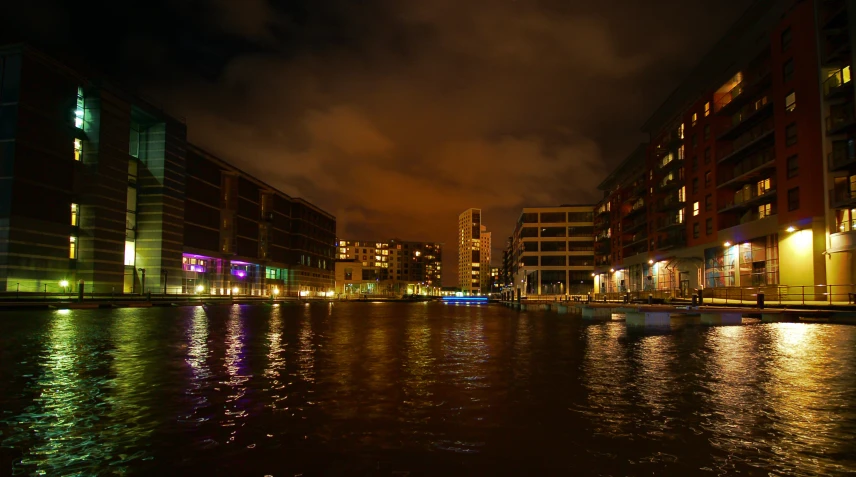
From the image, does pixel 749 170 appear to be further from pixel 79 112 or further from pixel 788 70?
pixel 79 112

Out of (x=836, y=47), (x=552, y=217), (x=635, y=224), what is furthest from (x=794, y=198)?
(x=552, y=217)

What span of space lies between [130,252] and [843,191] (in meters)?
73.7

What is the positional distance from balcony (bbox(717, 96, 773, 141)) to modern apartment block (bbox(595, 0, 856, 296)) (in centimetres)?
16

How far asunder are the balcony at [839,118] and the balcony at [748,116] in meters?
7.87

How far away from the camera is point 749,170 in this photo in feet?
168

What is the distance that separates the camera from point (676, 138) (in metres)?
69.4

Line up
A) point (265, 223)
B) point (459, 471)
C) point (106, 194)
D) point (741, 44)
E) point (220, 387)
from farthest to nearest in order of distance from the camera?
point (265, 223) → point (106, 194) → point (741, 44) → point (220, 387) → point (459, 471)

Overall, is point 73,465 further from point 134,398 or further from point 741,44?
point 741,44

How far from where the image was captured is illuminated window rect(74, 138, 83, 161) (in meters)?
56.3

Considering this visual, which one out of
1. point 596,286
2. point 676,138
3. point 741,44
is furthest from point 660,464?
point 596,286

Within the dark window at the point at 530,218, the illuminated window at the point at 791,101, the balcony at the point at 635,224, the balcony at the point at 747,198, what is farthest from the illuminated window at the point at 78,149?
the dark window at the point at 530,218

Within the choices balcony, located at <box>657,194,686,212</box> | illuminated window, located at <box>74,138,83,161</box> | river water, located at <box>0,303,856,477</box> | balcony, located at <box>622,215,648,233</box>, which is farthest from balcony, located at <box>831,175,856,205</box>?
illuminated window, located at <box>74,138,83,161</box>

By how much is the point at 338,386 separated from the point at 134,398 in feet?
10.9

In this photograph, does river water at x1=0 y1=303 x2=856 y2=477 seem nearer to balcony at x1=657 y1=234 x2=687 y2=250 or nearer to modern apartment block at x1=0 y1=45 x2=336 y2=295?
modern apartment block at x1=0 y1=45 x2=336 y2=295
